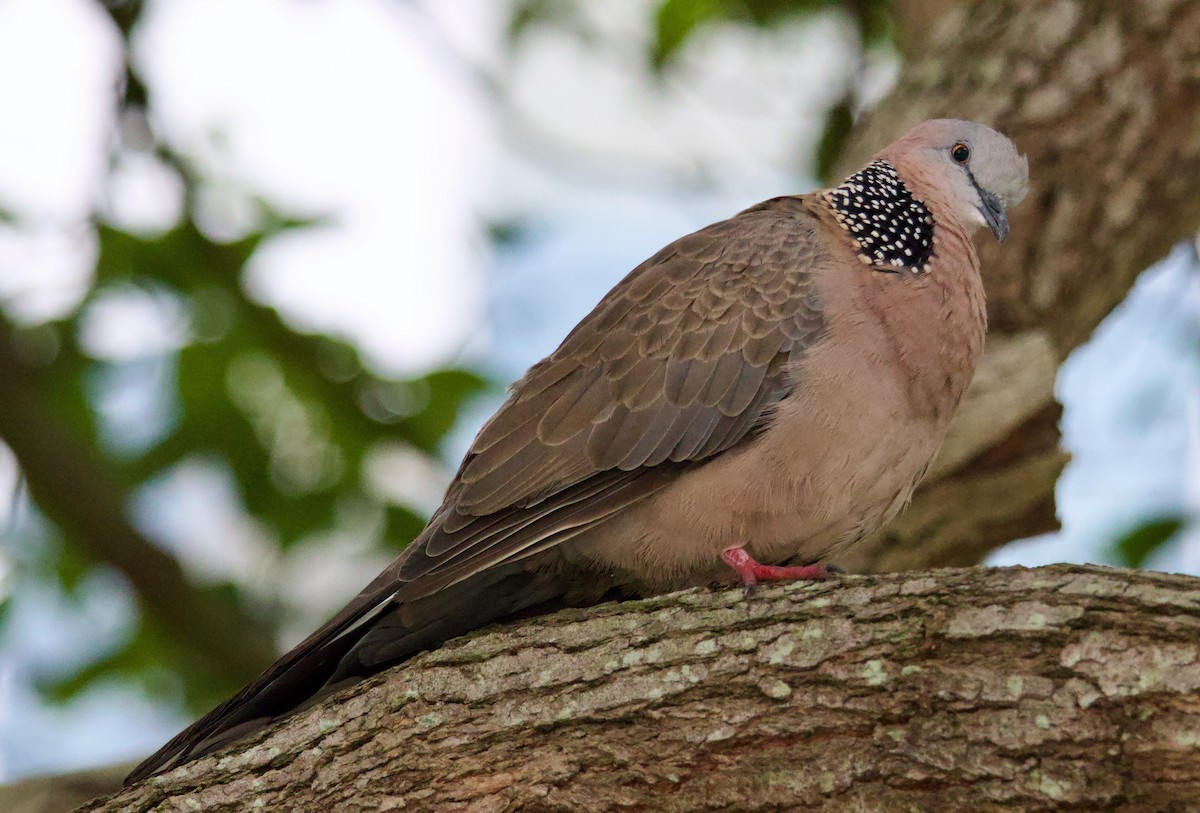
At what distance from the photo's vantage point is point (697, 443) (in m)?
3.82

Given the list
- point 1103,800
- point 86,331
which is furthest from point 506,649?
point 86,331

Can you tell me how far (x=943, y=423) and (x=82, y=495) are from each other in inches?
122

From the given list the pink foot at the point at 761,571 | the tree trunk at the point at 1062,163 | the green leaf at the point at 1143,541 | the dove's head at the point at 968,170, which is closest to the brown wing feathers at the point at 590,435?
the pink foot at the point at 761,571

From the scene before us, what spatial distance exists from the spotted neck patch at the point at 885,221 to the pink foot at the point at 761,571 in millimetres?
935

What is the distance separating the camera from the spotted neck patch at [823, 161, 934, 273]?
4090mm

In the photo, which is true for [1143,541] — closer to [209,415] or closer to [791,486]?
[791,486]

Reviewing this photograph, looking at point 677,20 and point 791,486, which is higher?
point 677,20

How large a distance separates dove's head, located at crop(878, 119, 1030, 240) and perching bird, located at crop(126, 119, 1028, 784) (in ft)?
1.16

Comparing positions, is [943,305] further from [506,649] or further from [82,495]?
[82,495]

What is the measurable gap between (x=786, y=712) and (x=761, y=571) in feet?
2.68

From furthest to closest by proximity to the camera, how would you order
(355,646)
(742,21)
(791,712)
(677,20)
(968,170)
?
(742,21), (677,20), (968,170), (355,646), (791,712)

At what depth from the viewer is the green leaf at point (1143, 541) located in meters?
5.45

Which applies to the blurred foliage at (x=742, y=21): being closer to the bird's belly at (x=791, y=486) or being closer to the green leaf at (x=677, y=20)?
the green leaf at (x=677, y=20)

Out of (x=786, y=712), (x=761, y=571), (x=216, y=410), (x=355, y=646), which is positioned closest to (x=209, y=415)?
(x=216, y=410)
